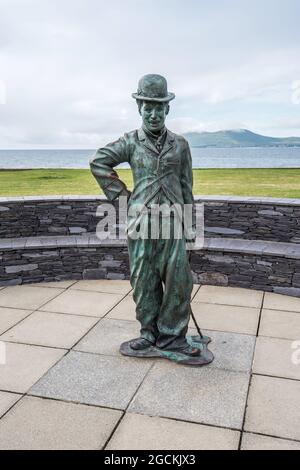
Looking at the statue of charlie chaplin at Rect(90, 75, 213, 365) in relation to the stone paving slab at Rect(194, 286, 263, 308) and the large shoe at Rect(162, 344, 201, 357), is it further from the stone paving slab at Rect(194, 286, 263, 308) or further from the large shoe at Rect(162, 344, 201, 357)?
the stone paving slab at Rect(194, 286, 263, 308)

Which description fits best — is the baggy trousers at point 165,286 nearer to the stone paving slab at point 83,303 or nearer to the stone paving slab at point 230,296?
the stone paving slab at point 83,303

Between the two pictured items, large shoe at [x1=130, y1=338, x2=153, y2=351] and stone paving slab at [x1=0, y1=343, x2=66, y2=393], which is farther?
large shoe at [x1=130, y1=338, x2=153, y2=351]

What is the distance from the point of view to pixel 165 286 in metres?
3.92

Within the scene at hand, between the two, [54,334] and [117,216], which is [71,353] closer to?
[54,334]

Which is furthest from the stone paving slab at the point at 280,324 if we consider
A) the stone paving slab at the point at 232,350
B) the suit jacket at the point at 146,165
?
the suit jacket at the point at 146,165

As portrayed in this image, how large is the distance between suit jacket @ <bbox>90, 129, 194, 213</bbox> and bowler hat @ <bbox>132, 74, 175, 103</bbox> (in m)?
0.34

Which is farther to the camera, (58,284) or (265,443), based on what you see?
(58,284)

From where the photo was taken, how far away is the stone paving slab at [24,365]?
3615 mm

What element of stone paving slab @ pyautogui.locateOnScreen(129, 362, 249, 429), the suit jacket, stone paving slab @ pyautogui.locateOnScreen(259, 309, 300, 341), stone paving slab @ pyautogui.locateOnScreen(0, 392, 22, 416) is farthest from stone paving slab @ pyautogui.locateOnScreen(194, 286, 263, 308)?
stone paving slab @ pyautogui.locateOnScreen(0, 392, 22, 416)

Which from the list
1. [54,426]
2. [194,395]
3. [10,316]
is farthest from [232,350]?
[10,316]

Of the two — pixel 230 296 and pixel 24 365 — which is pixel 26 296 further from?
pixel 230 296

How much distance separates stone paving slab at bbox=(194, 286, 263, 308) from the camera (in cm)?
559

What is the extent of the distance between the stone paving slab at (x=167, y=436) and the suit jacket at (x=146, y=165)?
1.79 m

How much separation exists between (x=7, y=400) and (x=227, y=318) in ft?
8.77
